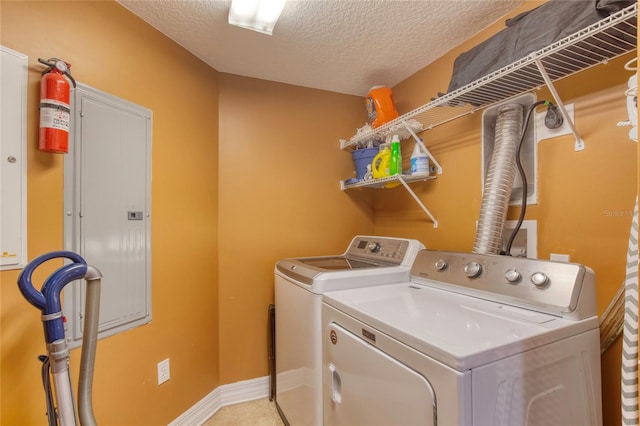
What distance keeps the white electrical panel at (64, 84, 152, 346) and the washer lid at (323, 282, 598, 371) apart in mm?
1027

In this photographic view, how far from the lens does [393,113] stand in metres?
2.22

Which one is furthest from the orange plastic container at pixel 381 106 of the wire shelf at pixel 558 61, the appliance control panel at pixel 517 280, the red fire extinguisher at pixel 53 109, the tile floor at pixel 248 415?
the tile floor at pixel 248 415

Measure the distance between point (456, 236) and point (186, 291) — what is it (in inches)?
68.1

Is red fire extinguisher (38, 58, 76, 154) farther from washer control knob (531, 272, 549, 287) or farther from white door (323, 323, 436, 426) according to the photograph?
washer control knob (531, 272, 549, 287)

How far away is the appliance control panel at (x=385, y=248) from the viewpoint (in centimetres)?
179

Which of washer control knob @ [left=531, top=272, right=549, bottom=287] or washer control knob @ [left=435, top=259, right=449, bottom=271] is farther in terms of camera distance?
washer control knob @ [left=435, top=259, right=449, bottom=271]

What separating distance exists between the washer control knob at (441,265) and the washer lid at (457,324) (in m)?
0.15

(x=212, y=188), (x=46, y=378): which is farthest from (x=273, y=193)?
(x=46, y=378)

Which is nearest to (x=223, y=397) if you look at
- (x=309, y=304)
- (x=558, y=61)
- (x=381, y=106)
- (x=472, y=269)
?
(x=309, y=304)

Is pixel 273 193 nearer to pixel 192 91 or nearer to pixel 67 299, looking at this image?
pixel 192 91

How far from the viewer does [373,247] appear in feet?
6.79

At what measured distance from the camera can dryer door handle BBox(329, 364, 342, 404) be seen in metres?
1.28

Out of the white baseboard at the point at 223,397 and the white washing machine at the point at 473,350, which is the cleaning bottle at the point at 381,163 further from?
the white baseboard at the point at 223,397

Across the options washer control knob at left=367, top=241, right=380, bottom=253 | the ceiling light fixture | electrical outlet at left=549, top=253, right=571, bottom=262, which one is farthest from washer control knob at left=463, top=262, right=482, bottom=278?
the ceiling light fixture
